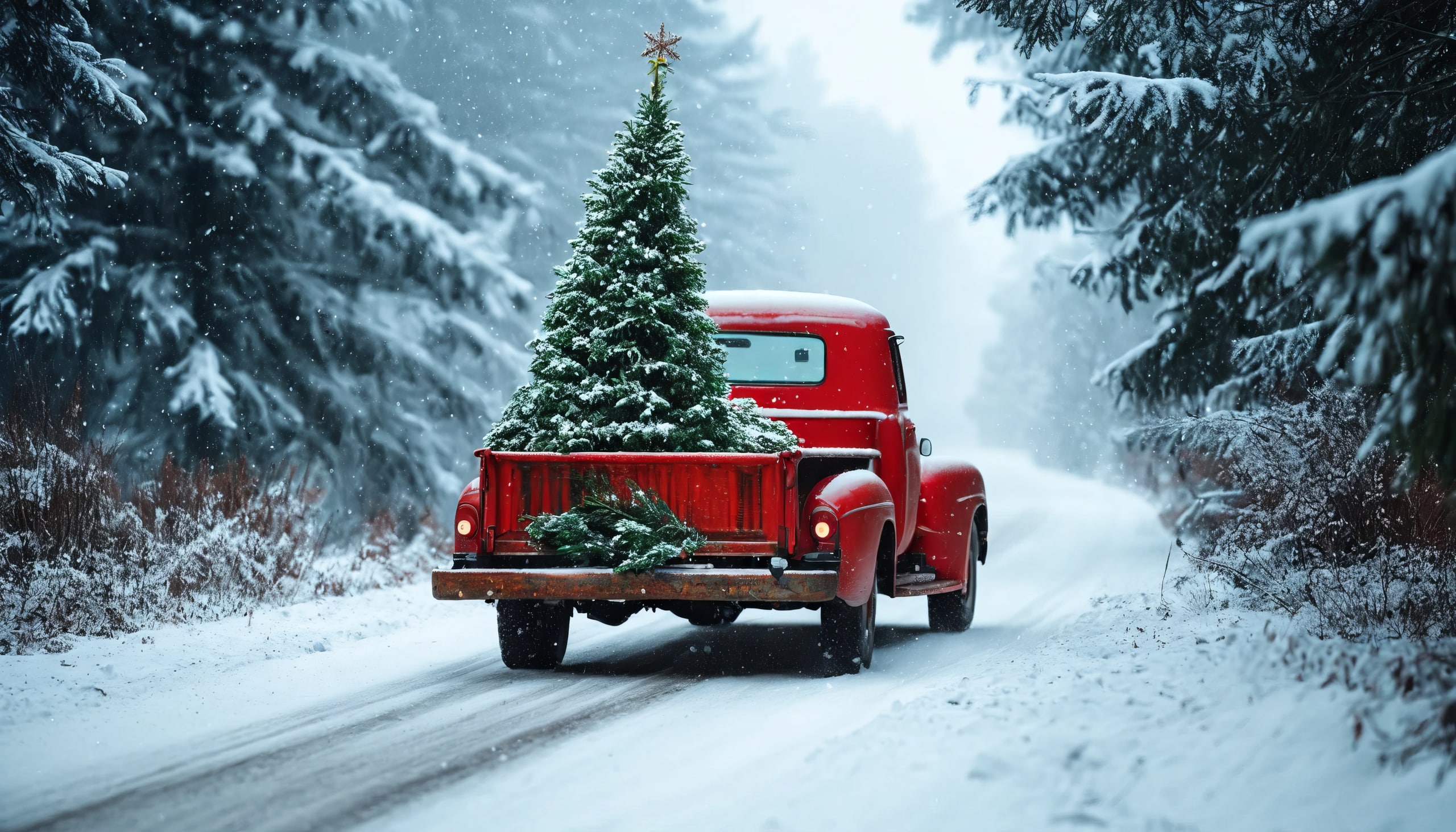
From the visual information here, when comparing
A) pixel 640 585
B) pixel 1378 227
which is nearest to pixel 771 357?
pixel 640 585

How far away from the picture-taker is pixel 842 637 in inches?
298

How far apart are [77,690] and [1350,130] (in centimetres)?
865

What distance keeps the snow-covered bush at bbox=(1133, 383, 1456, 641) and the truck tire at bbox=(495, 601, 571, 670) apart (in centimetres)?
450

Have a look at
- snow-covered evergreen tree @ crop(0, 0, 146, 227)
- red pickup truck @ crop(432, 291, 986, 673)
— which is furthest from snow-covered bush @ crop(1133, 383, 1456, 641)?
snow-covered evergreen tree @ crop(0, 0, 146, 227)

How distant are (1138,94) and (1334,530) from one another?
11.5ft

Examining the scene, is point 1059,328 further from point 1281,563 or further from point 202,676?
point 202,676

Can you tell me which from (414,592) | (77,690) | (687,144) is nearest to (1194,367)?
(414,592)

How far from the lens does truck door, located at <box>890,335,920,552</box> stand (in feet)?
29.8

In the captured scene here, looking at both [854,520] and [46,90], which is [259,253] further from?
[854,520]

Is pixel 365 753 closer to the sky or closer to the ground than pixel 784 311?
closer to the ground

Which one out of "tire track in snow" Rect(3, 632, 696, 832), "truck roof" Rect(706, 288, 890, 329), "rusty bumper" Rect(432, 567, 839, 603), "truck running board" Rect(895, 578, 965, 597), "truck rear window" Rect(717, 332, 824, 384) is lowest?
"tire track in snow" Rect(3, 632, 696, 832)

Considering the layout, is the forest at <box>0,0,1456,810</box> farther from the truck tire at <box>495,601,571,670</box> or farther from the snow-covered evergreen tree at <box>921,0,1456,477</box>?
the truck tire at <box>495,601,571,670</box>

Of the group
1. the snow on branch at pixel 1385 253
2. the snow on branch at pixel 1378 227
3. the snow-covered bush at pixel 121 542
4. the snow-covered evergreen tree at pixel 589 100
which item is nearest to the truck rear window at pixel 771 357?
the snow-covered bush at pixel 121 542

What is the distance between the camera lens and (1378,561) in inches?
307
